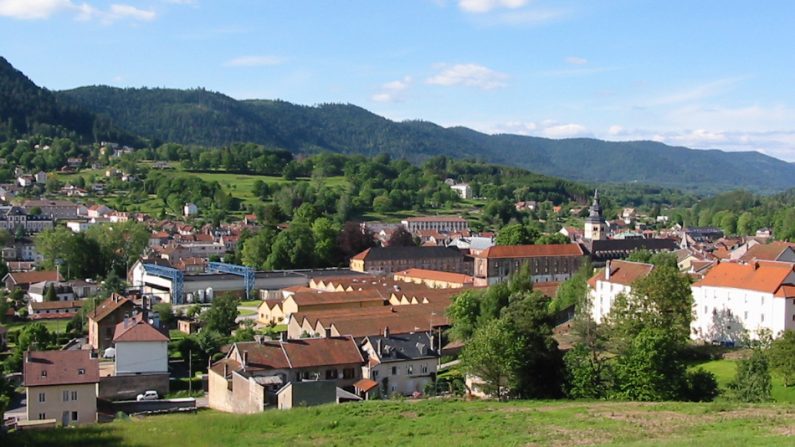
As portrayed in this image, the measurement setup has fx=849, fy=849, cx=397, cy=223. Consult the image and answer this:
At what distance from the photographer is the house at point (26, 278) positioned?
64.6 m

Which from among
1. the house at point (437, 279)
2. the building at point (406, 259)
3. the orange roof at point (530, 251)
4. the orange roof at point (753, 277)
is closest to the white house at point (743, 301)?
the orange roof at point (753, 277)

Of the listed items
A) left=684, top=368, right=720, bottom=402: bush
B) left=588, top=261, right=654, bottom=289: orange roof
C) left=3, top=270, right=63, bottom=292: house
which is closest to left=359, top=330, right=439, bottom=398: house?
left=684, top=368, right=720, bottom=402: bush

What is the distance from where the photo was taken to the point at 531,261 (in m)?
74.1

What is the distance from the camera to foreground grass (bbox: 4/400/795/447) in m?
20.4

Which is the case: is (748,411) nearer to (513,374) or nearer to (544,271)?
(513,374)

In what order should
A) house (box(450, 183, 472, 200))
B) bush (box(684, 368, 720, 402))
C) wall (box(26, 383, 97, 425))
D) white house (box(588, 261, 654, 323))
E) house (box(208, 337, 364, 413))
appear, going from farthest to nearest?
house (box(450, 183, 472, 200))
white house (box(588, 261, 654, 323))
house (box(208, 337, 364, 413))
wall (box(26, 383, 97, 425))
bush (box(684, 368, 720, 402))

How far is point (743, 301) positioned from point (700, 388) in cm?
1176

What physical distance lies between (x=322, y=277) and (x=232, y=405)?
36.0m

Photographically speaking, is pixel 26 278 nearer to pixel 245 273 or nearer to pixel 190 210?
pixel 245 273

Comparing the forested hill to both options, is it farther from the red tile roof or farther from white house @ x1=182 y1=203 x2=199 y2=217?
the red tile roof

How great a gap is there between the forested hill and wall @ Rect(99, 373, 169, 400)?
145m

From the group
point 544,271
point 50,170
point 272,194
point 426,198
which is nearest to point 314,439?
point 544,271

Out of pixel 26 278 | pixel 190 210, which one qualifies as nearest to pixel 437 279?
pixel 26 278

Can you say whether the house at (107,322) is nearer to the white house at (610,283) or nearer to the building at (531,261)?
the white house at (610,283)
